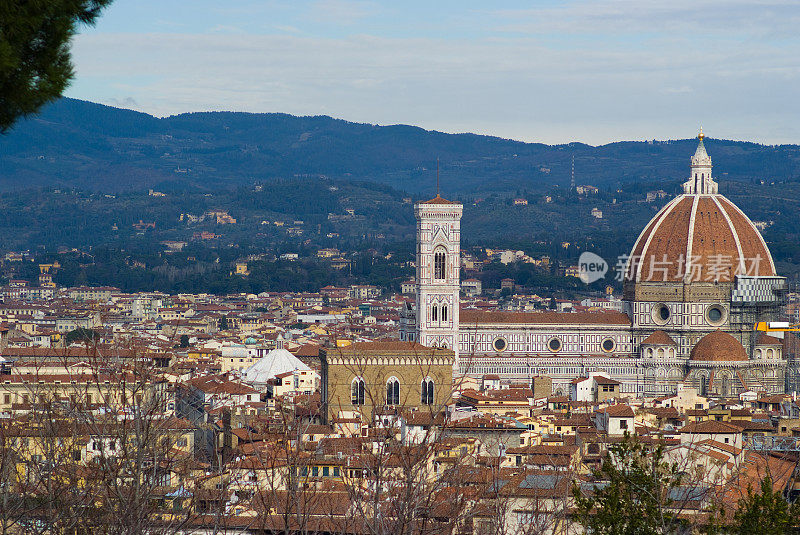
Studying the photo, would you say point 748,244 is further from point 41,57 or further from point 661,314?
point 41,57

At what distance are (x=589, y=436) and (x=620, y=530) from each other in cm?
1839

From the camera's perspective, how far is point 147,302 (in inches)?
4938

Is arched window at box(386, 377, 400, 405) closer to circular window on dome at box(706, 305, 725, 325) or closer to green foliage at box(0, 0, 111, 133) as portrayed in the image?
circular window on dome at box(706, 305, 725, 325)

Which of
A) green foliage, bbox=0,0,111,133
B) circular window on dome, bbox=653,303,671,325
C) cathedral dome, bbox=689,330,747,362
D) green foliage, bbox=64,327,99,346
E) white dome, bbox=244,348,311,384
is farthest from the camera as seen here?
circular window on dome, bbox=653,303,671,325

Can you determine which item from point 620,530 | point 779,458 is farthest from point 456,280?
point 620,530

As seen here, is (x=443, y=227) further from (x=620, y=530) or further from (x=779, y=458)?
(x=620, y=530)

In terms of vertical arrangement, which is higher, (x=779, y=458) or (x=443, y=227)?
(x=443, y=227)

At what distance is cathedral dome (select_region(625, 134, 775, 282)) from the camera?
223 feet

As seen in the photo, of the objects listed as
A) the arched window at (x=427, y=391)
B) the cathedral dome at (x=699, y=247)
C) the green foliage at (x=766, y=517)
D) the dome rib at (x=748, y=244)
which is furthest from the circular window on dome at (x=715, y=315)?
the green foliage at (x=766, y=517)

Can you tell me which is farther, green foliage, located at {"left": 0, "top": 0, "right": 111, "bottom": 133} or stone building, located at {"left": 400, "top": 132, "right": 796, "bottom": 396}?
stone building, located at {"left": 400, "top": 132, "right": 796, "bottom": 396}

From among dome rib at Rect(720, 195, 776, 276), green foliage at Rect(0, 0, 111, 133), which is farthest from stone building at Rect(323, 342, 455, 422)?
dome rib at Rect(720, 195, 776, 276)

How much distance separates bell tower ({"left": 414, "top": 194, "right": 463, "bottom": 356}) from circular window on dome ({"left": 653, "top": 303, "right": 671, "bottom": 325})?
9.36m

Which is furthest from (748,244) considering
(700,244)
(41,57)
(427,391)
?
(41,57)

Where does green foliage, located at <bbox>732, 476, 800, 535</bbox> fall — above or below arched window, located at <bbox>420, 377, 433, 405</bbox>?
above
